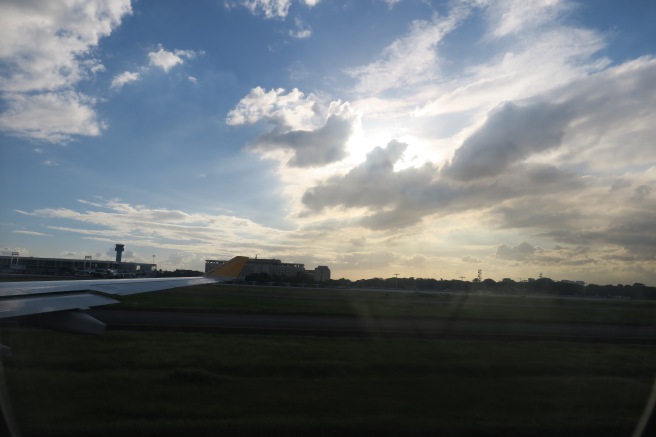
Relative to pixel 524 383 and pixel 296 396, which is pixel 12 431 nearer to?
pixel 296 396

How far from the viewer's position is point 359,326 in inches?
948

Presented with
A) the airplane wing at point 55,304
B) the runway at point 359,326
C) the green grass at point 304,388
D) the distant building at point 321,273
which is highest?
the distant building at point 321,273

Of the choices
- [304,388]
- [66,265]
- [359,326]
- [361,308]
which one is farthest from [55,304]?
[66,265]

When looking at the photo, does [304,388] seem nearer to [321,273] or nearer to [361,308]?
[361,308]

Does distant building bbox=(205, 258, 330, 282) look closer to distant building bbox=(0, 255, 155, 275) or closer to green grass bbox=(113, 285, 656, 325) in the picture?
distant building bbox=(0, 255, 155, 275)

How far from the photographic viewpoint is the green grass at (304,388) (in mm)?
8297

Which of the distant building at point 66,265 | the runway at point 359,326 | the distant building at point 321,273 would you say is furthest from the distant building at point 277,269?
the runway at point 359,326

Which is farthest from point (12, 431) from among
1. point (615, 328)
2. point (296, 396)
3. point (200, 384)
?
point (615, 328)

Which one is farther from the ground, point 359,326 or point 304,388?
point 359,326

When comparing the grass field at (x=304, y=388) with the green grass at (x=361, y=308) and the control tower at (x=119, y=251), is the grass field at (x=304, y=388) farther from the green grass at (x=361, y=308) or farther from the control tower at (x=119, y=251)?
the control tower at (x=119, y=251)

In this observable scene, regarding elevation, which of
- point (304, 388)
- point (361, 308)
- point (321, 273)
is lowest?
point (304, 388)

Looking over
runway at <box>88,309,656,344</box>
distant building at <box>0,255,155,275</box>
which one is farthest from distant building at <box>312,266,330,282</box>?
runway at <box>88,309,656,344</box>

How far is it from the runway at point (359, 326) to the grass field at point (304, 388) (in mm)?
3530

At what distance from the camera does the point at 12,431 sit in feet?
23.3
